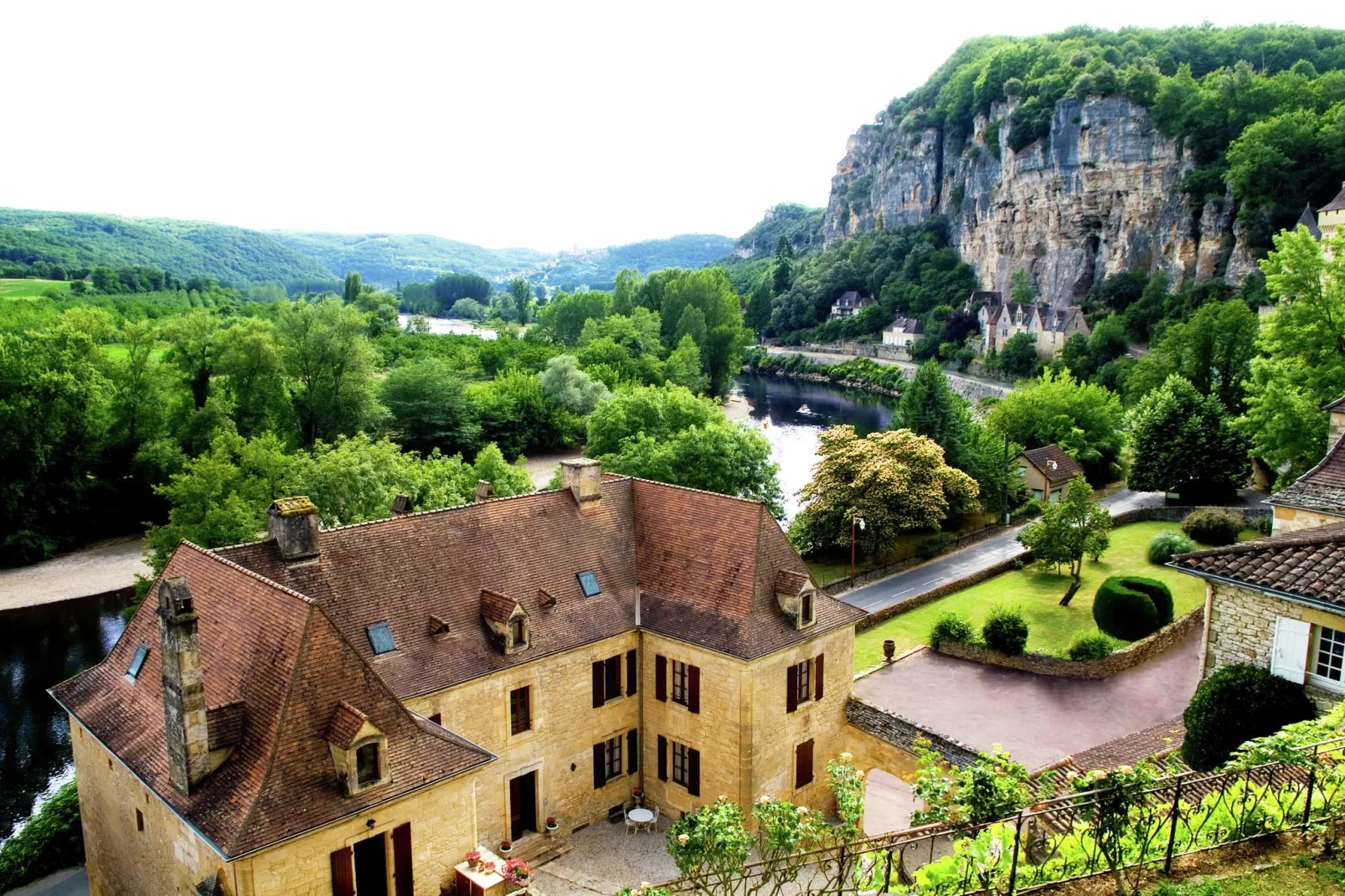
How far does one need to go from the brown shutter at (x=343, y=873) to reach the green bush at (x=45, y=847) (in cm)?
1156

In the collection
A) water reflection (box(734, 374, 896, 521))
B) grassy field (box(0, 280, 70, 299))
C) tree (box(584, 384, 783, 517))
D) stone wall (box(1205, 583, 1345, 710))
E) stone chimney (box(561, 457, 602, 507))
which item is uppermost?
grassy field (box(0, 280, 70, 299))

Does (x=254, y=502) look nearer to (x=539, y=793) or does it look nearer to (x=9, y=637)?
(x=9, y=637)

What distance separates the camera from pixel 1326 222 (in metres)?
80.1

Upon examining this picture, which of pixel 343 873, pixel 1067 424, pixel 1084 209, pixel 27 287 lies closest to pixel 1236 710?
pixel 343 873

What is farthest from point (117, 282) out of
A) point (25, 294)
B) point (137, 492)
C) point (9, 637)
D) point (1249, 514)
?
point (1249, 514)

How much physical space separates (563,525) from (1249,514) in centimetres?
3729

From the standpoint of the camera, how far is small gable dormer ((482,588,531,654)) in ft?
72.8

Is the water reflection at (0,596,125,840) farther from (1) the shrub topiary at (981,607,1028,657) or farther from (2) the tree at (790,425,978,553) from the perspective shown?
(2) the tree at (790,425,978,553)

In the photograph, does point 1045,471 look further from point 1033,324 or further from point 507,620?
point 1033,324

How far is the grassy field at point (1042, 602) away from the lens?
1369 inches

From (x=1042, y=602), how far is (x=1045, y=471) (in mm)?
18303

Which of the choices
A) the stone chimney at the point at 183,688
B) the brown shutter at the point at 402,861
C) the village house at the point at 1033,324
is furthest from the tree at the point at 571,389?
the village house at the point at 1033,324

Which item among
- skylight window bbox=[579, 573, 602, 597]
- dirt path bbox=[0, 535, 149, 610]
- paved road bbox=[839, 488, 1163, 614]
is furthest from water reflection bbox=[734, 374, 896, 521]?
dirt path bbox=[0, 535, 149, 610]

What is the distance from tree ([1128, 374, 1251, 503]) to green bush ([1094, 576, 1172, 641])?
18.5m
